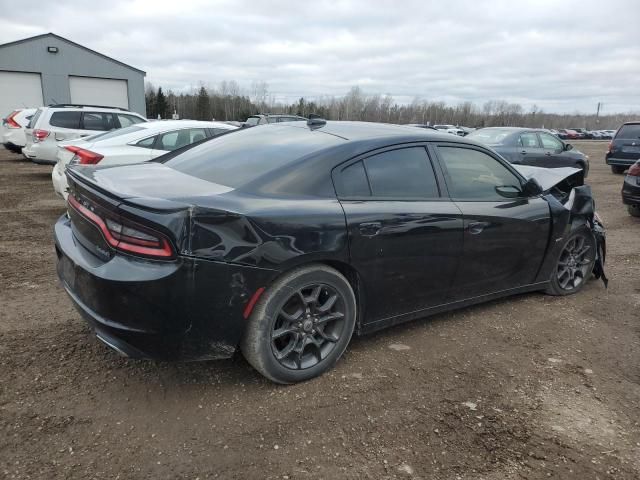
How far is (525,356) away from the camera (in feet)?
11.2

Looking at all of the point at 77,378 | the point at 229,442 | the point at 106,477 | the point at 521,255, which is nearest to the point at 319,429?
the point at 229,442

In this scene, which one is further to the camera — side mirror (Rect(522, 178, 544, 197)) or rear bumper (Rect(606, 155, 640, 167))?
rear bumper (Rect(606, 155, 640, 167))

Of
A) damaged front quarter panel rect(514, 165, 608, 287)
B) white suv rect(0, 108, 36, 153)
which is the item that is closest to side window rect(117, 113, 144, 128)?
white suv rect(0, 108, 36, 153)

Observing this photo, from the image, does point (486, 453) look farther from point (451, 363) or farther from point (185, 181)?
point (185, 181)

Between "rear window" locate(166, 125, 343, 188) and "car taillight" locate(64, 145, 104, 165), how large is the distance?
10.5ft

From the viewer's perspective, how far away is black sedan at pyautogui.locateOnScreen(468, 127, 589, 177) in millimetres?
11367

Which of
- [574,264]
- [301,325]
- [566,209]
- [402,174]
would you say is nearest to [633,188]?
[574,264]

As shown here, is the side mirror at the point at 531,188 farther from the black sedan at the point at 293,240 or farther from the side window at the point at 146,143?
the side window at the point at 146,143

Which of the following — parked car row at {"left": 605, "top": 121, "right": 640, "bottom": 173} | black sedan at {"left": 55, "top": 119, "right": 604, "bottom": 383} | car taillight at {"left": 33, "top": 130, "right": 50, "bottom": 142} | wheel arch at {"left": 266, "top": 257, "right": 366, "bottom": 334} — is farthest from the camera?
parked car row at {"left": 605, "top": 121, "right": 640, "bottom": 173}

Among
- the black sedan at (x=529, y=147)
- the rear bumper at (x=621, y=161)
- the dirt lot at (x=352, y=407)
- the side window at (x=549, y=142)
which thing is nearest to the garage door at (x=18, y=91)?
the black sedan at (x=529, y=147)

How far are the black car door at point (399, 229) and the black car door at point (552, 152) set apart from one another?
9589 mm

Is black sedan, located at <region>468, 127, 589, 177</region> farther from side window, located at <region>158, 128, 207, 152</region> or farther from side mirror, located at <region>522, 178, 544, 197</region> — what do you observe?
side mirror, located at <region>522, 178, 544, 197</region>

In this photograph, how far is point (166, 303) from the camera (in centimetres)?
238

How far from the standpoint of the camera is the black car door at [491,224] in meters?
3.54
